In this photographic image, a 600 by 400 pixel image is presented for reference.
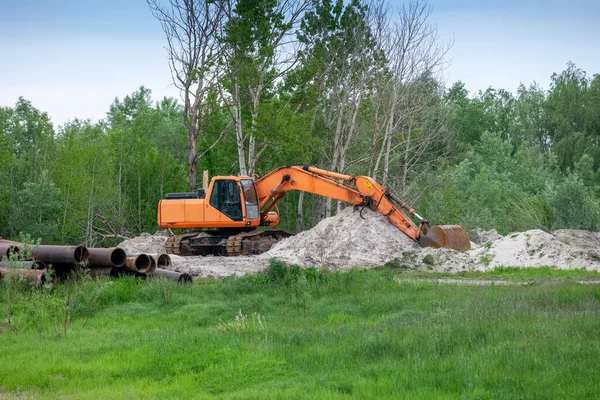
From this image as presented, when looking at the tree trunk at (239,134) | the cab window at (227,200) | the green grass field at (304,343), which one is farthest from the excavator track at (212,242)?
the green grass field at (304,343)

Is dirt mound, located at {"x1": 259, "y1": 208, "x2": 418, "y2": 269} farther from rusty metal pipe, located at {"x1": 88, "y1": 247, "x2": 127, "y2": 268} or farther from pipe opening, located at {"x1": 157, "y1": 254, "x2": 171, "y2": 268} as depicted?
rusty metal pipe, located at {"x1": 88, "y1": 247, "x2": 127, "y2": 268}

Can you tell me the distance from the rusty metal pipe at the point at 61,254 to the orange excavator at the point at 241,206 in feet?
40.5

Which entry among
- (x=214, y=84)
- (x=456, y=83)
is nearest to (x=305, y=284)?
(x=214, y=84)

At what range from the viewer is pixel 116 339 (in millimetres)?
13141

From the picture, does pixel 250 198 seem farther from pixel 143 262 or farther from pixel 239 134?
pixel 143 262

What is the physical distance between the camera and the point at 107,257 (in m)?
19.2

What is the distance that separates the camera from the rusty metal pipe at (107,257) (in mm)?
19234

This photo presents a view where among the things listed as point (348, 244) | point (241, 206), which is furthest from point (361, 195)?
point (241, 206)

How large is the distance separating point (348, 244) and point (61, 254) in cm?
1202

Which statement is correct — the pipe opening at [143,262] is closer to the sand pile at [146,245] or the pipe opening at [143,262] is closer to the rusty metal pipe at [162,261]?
the rusty metal pipe at [162,261]

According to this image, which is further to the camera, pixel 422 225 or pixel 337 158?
pixel 337 158

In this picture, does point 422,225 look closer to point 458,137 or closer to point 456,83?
point 458,137

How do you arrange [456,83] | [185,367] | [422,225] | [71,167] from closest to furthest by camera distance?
[185,367] → [422,225] → [71,167] → [456,83]

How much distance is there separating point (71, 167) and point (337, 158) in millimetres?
14291
